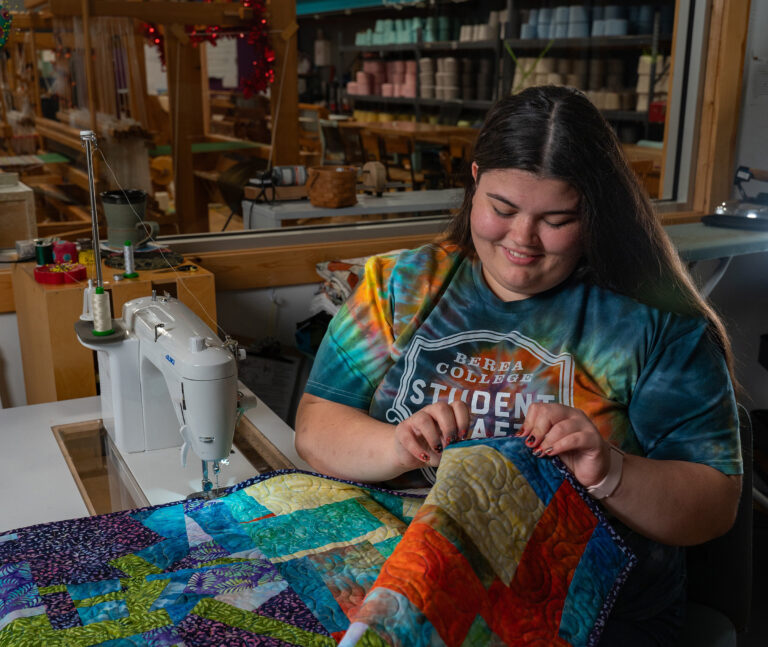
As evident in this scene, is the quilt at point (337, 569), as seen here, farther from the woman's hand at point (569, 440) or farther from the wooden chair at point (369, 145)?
the wooden chair at point (369, 145)

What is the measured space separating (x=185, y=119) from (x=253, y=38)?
13.9 inches

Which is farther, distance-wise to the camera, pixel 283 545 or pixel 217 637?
pixel 283 545

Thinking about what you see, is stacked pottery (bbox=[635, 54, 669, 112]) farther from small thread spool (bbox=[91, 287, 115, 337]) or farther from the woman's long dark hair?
small thread spool (bbox=[91, 287, 115, 337])

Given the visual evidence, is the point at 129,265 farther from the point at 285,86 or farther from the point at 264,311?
the point at 285,86

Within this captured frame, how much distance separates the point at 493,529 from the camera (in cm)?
98

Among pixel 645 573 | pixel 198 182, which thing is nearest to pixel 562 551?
pixel 645 573

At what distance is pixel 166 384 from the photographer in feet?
4.84

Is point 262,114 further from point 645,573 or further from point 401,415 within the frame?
point 645,573

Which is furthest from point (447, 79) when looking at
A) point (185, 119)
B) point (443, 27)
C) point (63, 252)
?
point (63, 252)

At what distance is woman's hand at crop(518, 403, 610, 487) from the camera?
1.04m

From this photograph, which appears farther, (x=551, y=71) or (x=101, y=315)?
(x=551, y=71)

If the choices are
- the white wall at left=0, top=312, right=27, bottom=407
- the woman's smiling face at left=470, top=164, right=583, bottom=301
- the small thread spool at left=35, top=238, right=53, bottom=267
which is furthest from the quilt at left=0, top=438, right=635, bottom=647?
the white wall at left=0, top=312, right=27, bottom=407

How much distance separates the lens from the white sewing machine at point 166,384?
1271 millimetres

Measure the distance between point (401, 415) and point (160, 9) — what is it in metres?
1.88
